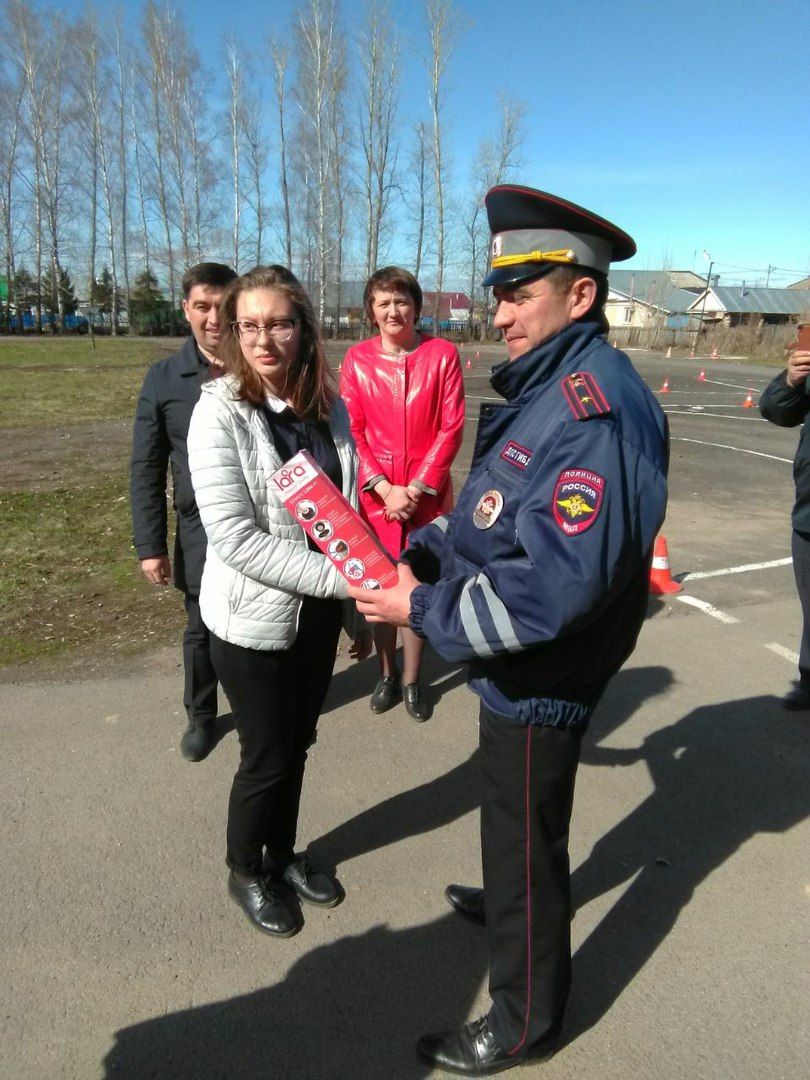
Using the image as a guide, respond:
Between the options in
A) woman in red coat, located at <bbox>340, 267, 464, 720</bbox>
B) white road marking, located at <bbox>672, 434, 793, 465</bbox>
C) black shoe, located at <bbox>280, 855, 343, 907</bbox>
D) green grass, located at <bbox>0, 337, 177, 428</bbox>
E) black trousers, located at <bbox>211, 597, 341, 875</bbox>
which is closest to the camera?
black trousers, located at <bbox>211, 597, 341, 875</bbox>

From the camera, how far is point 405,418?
151 inches

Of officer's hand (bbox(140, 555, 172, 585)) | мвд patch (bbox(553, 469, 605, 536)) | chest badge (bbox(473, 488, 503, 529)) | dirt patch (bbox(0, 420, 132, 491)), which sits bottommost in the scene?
dirt patch (bbox(0, 420, 132, 491))

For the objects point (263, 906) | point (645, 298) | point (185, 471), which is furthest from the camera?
point (645, 298)

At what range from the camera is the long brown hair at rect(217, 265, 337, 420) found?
2283mm

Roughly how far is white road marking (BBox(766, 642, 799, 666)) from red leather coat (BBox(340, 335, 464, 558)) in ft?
8.14

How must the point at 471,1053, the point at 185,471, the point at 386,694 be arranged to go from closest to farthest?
the point at 471,1053 → the point at 185,471 → the point at 386,694

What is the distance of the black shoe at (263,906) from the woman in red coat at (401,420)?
1.41 meters

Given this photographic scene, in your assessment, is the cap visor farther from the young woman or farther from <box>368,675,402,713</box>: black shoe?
<box>368,675,402,713</box>: black shoe

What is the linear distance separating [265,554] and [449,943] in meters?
1.47

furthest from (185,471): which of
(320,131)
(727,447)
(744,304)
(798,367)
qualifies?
(744,304)

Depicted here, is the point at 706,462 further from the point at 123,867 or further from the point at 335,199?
the point at 335,199

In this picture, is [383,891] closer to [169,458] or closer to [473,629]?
[473,629]

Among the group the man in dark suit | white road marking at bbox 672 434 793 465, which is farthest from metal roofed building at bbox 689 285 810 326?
the man in dark suit

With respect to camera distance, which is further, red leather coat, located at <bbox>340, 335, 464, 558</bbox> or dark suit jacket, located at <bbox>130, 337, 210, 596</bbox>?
red leather coat, located at <bbox>340, 335, 464, 558</bbox>
